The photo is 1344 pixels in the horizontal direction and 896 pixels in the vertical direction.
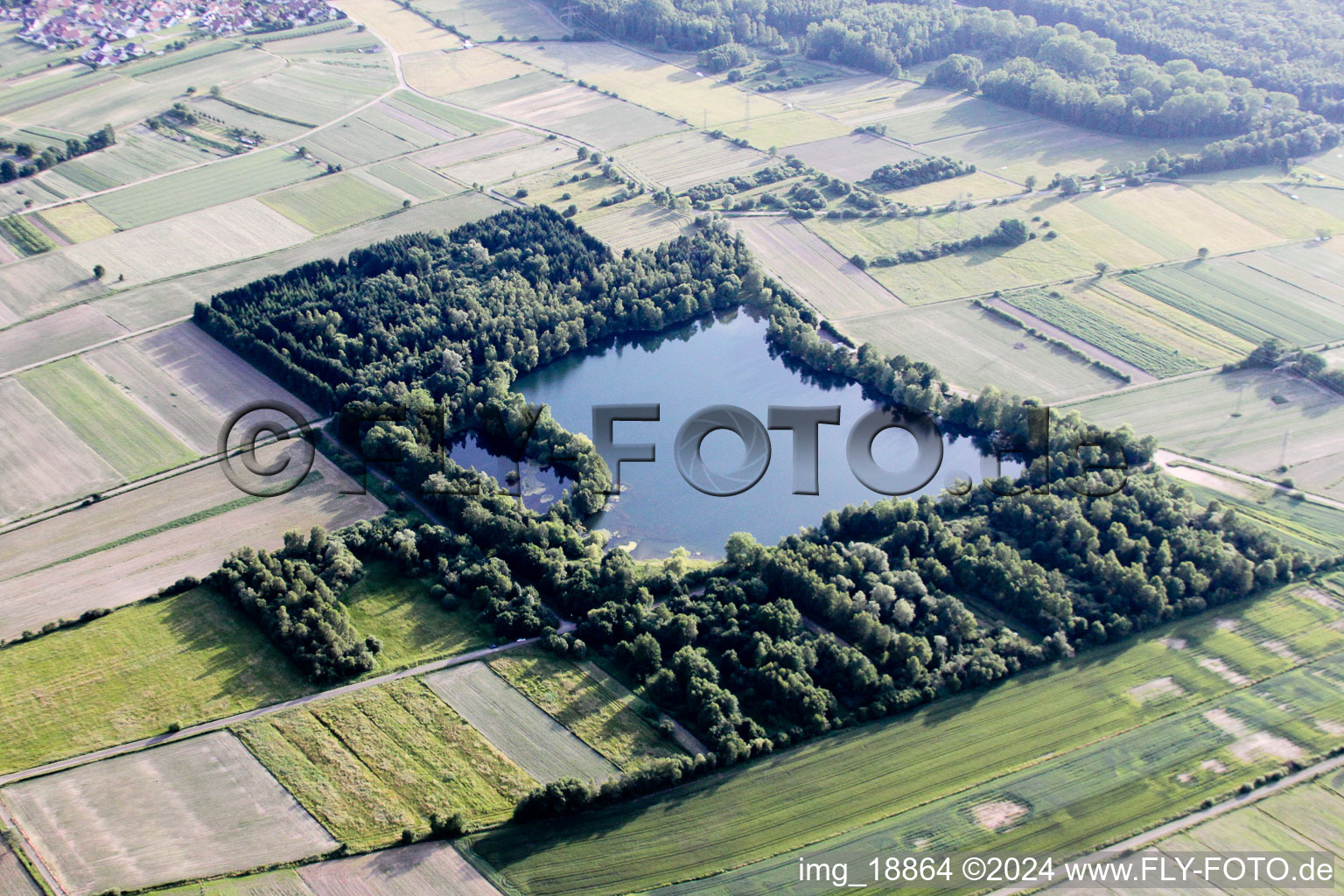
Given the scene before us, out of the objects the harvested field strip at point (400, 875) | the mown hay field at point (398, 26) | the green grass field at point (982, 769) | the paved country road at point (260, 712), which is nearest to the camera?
the harvested field strip at point (400, 875)

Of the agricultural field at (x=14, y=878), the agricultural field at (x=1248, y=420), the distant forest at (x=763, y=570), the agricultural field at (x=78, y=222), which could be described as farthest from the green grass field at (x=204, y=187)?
the agricultural field at (x=1248, y=420)

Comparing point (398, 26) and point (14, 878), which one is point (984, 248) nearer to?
point (14, 878)

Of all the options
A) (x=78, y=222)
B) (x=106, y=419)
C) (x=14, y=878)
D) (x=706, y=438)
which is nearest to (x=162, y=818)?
(x=14, y=878)

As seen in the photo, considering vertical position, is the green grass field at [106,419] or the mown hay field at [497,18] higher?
the mown hay field at [497,18]

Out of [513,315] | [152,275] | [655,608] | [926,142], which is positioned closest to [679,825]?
[655,608]

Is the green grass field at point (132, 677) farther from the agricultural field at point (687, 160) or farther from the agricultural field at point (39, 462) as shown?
the agricultural field at point (687, 160)

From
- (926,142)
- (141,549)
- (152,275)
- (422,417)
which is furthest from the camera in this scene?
(926,142)

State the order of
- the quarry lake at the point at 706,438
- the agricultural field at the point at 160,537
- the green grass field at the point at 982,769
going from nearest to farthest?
the green grass field at the point at 982,769 < the agricultural field at the point at 160,537 < the quarry lake at the point at 706,438

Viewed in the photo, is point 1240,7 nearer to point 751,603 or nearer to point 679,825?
point 751,603
